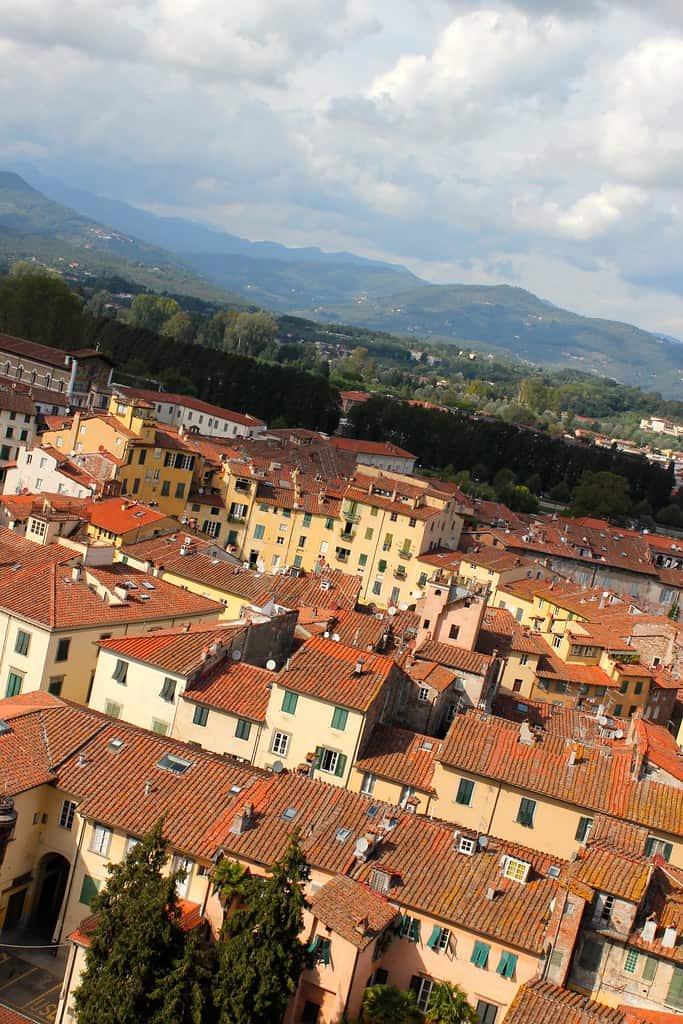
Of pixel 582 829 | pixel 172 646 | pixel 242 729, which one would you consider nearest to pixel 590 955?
pixel 582 829

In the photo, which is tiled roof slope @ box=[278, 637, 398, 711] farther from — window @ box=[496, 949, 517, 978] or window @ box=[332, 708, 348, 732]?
window @ box=[496, 949, 517, 978]

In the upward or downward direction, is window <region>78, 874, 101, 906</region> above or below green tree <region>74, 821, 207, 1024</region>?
below

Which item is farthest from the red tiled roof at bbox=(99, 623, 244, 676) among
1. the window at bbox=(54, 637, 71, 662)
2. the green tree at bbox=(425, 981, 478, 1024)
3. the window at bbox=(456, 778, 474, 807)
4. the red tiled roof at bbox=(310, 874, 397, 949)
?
the green tree at bbox=(425, 981, 478, 1024)

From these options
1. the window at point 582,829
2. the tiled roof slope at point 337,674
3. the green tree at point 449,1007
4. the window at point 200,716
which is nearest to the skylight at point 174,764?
the window at point 200,716

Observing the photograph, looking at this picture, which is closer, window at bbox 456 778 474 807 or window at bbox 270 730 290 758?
window at bbox 456 778 474 807

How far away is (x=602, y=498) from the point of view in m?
146

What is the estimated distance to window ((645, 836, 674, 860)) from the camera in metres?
37.2

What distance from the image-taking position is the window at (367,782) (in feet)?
128

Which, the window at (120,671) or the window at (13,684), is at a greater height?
the window at (120,671)

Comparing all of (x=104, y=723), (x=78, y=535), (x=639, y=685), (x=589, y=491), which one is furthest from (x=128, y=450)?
(x=589, y=491)

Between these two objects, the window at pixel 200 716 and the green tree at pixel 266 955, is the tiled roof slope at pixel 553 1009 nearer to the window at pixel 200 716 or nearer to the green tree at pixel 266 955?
the green tree at pixel 266 955

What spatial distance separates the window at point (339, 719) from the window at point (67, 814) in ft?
33.5

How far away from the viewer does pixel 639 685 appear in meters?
63.7

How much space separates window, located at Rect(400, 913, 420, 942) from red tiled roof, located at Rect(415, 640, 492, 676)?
18854 millimetres
